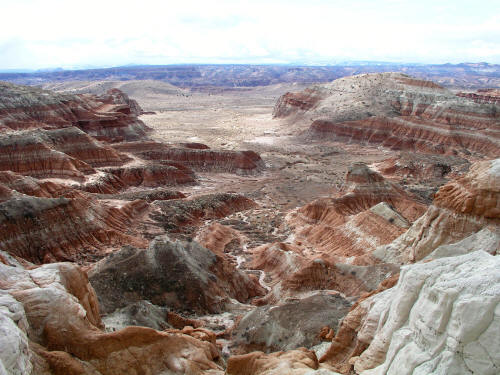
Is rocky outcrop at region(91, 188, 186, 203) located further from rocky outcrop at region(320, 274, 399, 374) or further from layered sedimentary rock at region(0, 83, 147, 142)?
layered sedimentary rock at region(0, 83, 147, 142)

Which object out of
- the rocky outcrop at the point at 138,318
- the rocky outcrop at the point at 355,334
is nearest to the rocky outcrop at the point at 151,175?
the rocky outcrop at the point at 138,318

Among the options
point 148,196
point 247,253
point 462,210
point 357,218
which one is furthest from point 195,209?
point 462,210

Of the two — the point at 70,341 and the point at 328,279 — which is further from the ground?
the point at 70,341

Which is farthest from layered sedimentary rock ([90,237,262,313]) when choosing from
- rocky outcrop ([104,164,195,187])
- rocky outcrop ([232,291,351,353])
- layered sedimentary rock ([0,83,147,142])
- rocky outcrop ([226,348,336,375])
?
layered sedimentary rock ([0,83,147,142])

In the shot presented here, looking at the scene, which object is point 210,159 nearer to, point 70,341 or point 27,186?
point 27,186

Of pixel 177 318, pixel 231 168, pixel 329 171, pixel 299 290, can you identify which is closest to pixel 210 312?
pixel 177 318
